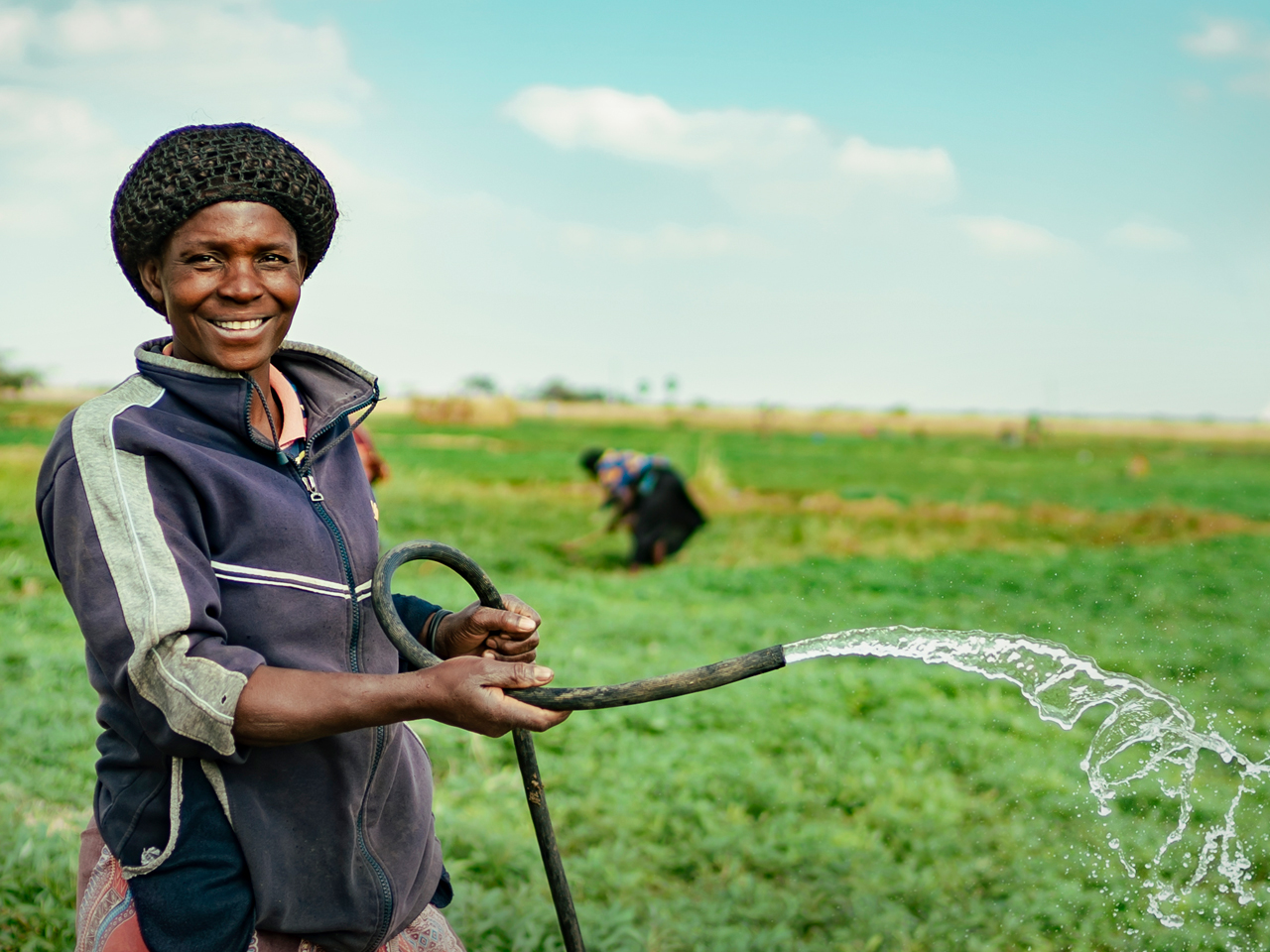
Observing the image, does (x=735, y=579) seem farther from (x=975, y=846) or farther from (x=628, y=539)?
(x=975, y=846)

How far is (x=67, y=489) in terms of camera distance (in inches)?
49.9

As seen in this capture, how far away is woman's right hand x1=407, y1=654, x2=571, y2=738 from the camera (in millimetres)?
1284

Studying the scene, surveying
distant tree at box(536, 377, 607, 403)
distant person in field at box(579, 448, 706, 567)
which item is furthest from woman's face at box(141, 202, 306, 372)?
distant tree at box(536, 377, 607, 403)

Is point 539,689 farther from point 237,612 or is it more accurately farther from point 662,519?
point 662,519

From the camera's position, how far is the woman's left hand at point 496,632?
→ 1617mm

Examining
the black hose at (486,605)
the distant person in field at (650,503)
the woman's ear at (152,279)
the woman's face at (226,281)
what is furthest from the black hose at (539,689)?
the distant person in field at (650,503)

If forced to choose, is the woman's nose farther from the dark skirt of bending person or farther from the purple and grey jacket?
the dark skirt of bending person

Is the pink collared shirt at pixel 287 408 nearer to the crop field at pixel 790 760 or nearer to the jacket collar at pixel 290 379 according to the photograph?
the jacket collar at pixel 290 379

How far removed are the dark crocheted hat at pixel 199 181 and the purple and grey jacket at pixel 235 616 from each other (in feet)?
0.59

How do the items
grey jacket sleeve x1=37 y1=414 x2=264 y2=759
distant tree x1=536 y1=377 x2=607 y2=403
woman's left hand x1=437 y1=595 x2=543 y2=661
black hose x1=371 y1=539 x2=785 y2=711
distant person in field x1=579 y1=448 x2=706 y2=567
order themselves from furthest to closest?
distant tree x1=536 y1=377 x2=607 y2=403 < distant person in field x1=579 y1=448 x2=706 y2=567 < woman's left hand x1=437 y1=595 x2=543 y2=661 < black hose x1=371 y1=539 x2=785 y2=711 < grey jacket sleeve x1=37 y1=414 x2=264 y2=759

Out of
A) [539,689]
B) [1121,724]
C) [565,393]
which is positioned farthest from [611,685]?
[565,393]

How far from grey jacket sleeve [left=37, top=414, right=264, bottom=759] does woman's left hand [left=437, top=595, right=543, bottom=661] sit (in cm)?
42

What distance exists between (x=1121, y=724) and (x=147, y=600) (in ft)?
9.12

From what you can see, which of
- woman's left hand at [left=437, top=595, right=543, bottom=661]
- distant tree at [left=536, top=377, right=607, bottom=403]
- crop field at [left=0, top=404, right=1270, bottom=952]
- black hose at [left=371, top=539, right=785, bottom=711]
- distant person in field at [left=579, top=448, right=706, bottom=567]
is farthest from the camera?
distant tree at [left=536, top=377, right=607, bottom=403]
